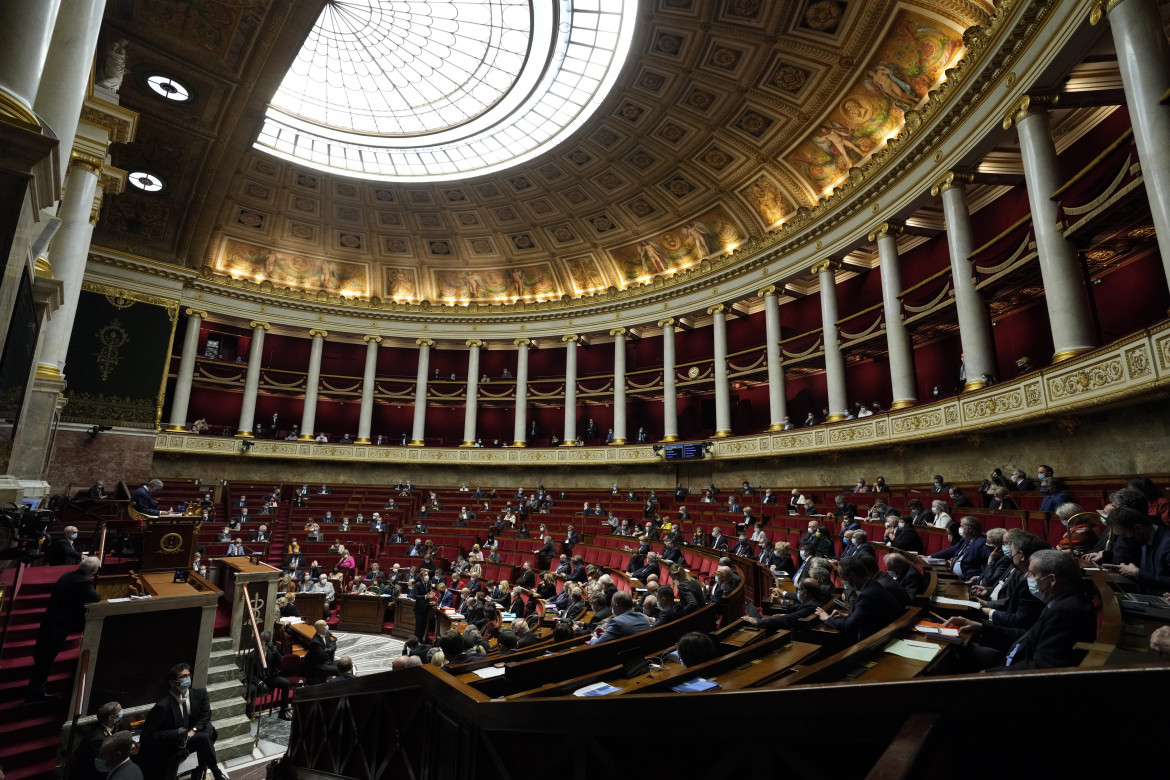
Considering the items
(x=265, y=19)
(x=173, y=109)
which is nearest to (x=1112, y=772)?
(x=265, y=19)

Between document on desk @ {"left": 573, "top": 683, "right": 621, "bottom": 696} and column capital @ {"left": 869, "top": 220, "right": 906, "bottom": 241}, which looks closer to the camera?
document on desk @ {"left": 573, "top": 683, "right": 621, "bottom": 696}

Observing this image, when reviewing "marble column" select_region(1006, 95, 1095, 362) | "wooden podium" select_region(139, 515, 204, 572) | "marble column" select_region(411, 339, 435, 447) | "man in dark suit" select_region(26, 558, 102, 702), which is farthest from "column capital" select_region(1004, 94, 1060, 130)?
"marble column" select_region(411, 339, 435, 447)

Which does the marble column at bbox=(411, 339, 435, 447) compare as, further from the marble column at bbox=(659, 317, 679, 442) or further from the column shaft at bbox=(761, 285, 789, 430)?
the column shaft at bbox=(761, 285, 789, 430)

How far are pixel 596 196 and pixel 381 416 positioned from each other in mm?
15736

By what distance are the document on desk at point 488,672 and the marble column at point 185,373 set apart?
78.7 feet

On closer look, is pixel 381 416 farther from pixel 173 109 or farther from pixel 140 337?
pixel 173 109

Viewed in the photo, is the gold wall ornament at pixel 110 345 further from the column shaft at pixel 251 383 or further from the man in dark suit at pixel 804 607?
the man in dark suit at pixel 804 607

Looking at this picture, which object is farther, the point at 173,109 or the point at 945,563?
the point at 173,109

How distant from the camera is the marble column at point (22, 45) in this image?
3.47 metres

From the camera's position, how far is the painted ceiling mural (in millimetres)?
14148

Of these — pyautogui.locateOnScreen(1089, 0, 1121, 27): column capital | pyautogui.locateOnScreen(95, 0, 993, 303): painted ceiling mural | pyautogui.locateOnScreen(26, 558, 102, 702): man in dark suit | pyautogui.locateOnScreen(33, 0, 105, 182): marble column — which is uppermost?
pyautogui.locateOnScreen(95, 0, 993, 303): painted ceiling mural

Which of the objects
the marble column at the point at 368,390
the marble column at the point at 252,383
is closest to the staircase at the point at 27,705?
the marble column at the point at 252,383

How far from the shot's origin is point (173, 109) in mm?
16219

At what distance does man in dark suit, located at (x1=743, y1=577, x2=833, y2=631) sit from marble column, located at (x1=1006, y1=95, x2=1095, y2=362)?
7915mm
